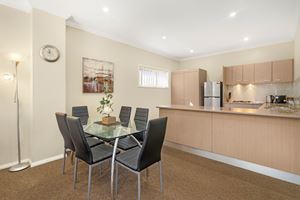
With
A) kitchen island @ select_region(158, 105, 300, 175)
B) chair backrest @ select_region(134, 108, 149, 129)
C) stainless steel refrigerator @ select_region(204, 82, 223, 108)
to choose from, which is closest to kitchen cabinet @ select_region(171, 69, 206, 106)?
stainless steel refrigerator @ select_region(204, 82, 223, 108)

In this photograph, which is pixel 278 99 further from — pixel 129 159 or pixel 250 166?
pixel 129 159

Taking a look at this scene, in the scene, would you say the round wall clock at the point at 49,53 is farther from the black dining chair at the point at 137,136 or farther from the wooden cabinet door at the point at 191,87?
the wooden cabinet door at the point at 191,87

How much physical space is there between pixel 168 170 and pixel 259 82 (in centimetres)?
415

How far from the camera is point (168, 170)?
8.34 feet

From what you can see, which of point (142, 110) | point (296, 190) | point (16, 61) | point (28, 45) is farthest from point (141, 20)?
point (296, 190)

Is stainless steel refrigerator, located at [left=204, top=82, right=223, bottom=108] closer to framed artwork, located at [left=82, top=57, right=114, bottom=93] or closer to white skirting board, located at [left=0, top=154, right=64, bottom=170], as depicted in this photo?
framed artwork, located at [left=82, top=57, right=114, bottom=93]

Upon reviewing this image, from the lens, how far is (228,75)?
17.6 feet

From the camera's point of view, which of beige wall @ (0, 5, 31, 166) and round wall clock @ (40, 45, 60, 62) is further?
round wall clock @ (40, 45, 60, 62)

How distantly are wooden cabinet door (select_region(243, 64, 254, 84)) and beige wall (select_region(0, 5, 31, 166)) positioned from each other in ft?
18.8

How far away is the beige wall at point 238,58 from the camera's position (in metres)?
4.56

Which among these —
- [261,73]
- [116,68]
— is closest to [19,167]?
[116,68]

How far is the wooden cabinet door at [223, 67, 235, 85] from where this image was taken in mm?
5301

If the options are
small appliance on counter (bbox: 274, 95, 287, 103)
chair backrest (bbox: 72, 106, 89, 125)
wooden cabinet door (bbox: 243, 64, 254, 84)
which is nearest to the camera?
chair backrest (bbox: 72, 106, 89, 125)

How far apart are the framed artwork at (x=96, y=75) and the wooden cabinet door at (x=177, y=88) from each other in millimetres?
2956
